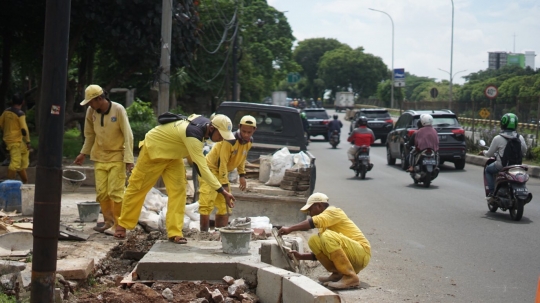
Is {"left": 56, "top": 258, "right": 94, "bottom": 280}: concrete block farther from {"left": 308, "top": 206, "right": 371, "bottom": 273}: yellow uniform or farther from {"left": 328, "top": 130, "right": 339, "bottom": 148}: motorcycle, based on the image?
{"left": 328, "top": 130, "right": 339, "bottom": 148}: motorcycle

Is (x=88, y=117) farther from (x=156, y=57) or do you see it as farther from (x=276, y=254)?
(x=156, y=57)

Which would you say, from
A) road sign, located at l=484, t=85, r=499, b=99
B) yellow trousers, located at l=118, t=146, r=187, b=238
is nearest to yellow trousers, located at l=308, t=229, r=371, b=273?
yellow trousers, located at l=118, t=146, r=187, b=238

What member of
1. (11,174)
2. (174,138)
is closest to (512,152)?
(174,138)

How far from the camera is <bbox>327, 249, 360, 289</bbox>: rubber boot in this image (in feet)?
23.4

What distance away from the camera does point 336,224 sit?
7395mm

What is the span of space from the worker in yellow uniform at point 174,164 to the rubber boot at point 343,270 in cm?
126

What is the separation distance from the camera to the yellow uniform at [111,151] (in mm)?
8984

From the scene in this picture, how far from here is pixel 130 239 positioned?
856cm

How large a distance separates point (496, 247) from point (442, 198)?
555cm

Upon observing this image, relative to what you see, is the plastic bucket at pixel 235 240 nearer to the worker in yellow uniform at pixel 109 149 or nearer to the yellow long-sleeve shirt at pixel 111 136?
the worker in yellow uniform at pixel 109 149

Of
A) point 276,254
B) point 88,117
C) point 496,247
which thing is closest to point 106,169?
point 88,117

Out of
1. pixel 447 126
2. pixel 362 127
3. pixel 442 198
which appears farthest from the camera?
pixel 447 126

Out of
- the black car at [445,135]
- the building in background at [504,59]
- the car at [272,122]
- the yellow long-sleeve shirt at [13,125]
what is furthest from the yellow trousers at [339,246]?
the building in background at [504,59]

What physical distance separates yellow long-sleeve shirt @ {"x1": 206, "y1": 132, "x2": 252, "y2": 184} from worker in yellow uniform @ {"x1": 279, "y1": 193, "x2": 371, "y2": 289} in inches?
86.9
